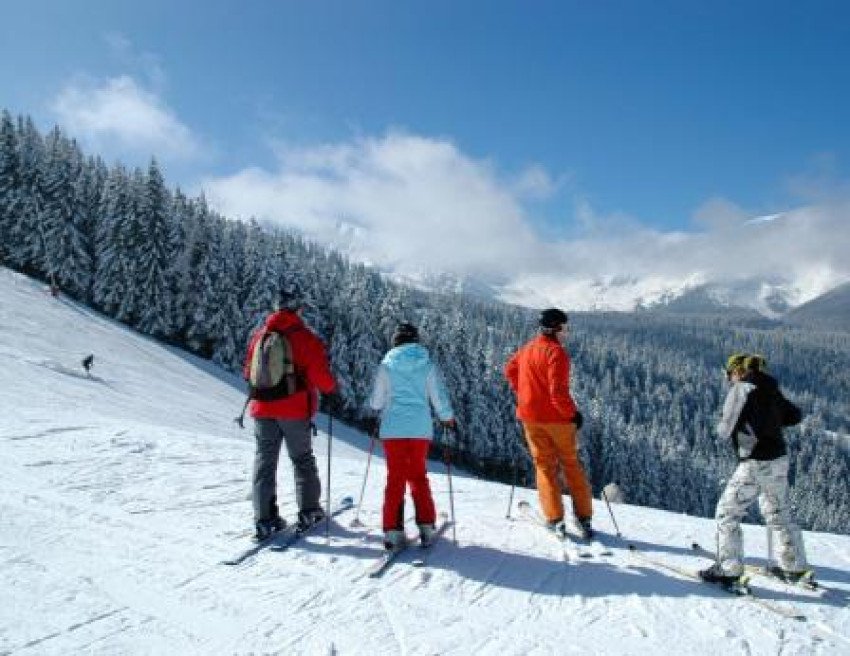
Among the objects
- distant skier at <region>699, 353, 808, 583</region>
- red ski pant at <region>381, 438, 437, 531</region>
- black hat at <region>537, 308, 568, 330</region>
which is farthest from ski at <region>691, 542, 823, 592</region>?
red ski pant at <region>381, 438, 437, 531</region>

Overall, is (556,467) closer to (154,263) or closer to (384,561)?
(384,561)

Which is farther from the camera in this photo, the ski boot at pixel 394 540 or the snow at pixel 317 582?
the ski boot at pixel 394 540

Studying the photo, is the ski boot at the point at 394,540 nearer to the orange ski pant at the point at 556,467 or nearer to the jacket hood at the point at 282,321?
the orange ski pant at the point at 556,467

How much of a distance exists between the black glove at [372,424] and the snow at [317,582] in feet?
3.89

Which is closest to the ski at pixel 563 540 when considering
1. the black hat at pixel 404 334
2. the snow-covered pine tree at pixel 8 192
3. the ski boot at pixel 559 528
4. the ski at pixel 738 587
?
the ski boot at pixel 559 528

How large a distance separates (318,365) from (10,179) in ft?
179

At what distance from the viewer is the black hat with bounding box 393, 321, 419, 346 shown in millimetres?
6977

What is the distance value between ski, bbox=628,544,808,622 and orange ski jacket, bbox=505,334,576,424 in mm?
1721

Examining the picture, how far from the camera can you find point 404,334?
6992mm

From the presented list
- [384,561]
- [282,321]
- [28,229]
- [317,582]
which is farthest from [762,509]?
[28,229]

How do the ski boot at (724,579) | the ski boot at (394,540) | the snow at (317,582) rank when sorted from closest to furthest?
the snow at (317,582), the ski boot at (724,579), the ski boot at (394,540)

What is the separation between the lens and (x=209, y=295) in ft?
161

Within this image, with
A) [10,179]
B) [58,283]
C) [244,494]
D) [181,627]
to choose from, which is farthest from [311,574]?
[10,179]

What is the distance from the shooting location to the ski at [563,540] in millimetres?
6887
